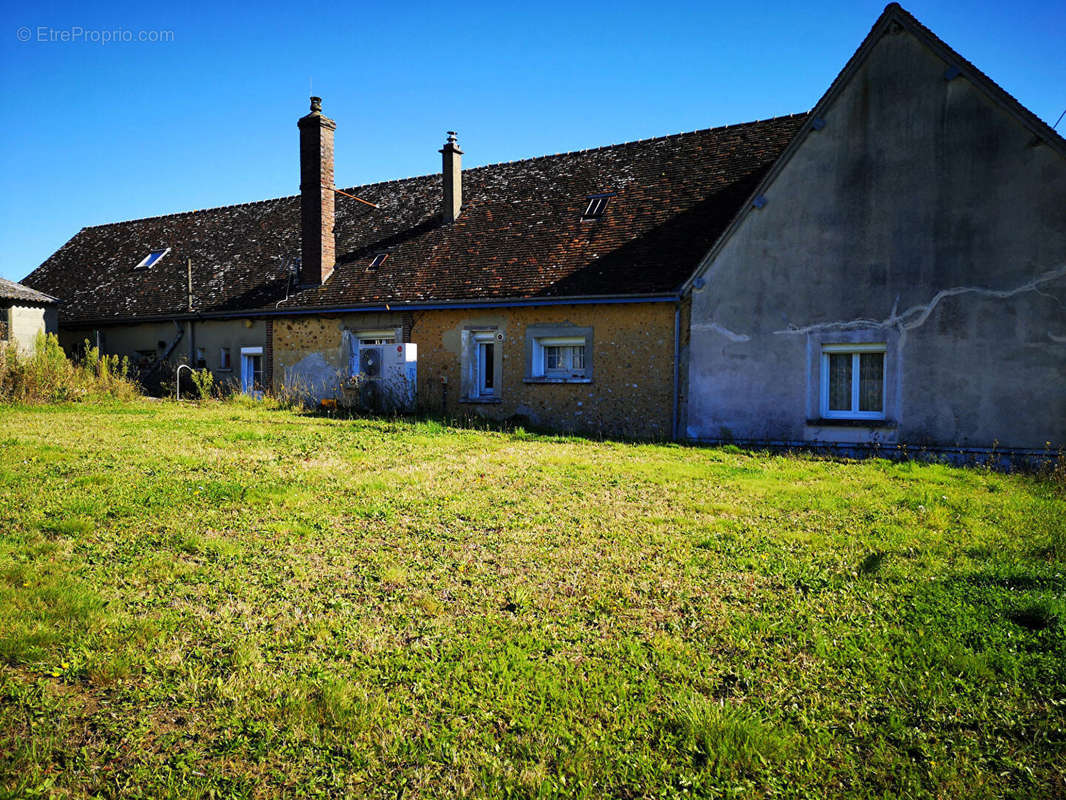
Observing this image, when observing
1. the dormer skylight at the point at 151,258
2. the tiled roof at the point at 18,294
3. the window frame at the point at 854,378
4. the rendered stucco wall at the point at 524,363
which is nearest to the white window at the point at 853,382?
the window frame at the point at 854,378

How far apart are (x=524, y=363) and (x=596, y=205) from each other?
13.9 ft

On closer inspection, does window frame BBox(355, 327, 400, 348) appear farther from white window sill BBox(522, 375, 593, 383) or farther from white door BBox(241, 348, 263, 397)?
white window sill BBox(522, 375, 593, 383)

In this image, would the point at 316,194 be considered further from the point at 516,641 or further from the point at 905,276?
the point at 516,641

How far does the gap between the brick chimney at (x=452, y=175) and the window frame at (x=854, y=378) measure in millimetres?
9814

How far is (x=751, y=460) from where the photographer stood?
10.2m

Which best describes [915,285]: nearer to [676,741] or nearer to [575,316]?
[575,316]

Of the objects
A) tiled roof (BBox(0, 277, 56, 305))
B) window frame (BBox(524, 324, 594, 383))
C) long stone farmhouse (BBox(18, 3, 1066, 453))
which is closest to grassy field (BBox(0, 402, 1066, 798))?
long stone farmhouse (BBox(18, 3, 1066, 453))

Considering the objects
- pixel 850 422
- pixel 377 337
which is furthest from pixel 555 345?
pixel 850 422

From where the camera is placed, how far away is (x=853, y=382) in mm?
11430

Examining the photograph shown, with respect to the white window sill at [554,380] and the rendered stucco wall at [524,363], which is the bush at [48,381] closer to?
the rendered stucco wall at [524,363]

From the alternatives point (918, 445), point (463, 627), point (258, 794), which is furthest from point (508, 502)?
point (918, 445)

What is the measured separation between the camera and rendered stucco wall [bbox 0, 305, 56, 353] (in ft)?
58.0

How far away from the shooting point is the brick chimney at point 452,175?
1694 centimetres

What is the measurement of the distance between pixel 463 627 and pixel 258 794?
1.54 metres
